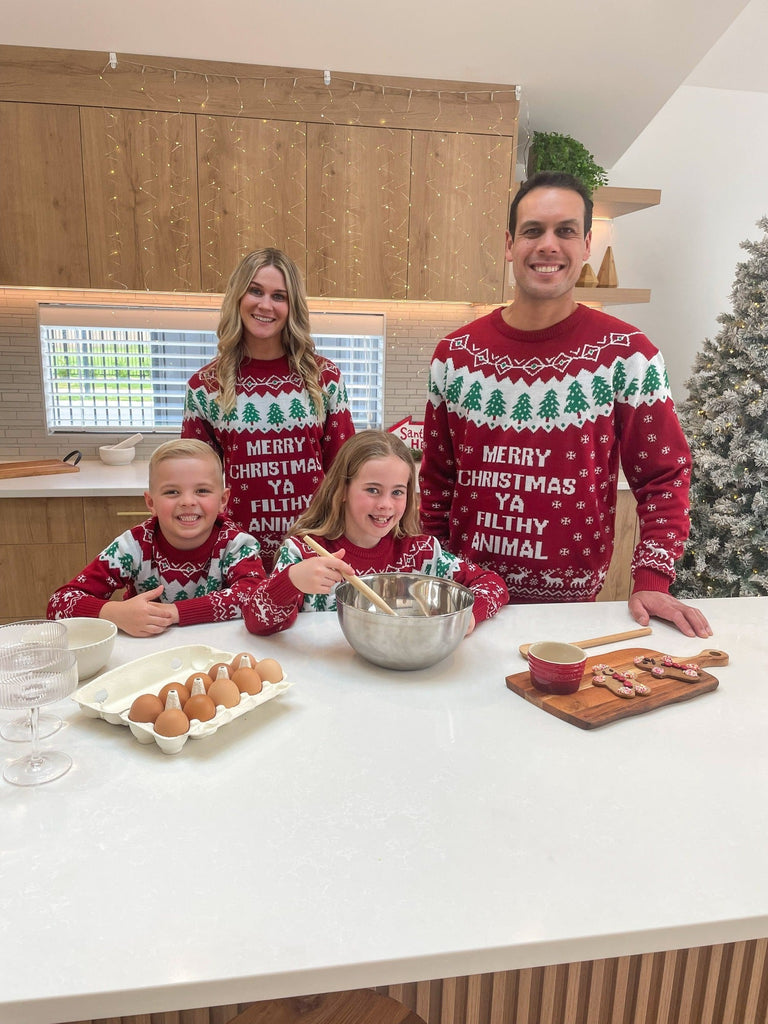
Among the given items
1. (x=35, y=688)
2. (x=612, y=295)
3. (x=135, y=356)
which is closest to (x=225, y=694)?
(x=35, y=688)

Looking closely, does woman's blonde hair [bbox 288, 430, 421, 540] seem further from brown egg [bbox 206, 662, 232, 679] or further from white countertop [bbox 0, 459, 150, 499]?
white countertop [bbox 0, 459, 150, 499]

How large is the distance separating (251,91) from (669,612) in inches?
108

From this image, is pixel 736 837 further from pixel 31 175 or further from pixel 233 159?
pixel 31 175

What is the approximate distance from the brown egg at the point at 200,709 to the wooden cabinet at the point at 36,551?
2.16m

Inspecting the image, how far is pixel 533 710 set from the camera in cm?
112

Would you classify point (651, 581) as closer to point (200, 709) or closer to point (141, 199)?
point (200, 709)

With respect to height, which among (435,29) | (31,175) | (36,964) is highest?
(435,29)

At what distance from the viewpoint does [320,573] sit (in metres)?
1.27

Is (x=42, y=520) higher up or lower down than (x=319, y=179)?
lower down

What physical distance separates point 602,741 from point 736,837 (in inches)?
9.0

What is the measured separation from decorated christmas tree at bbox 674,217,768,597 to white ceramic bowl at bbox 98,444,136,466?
2.51 m

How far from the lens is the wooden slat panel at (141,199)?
9.88 ft

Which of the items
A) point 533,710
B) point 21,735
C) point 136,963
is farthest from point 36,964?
point 533,710

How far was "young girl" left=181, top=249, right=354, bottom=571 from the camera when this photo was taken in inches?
80.3
